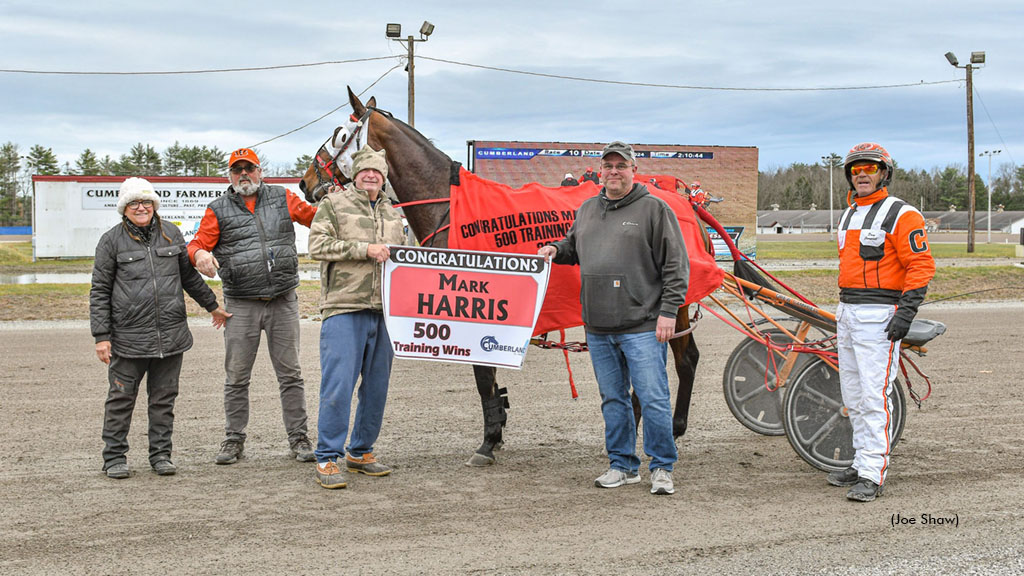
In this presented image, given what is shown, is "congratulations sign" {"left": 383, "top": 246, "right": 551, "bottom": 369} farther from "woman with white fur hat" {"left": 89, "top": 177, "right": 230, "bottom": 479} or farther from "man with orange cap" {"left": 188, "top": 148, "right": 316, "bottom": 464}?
"woman with white fur hat" {"left": 89, "top": 177, "right": 230, "bottom": 479}

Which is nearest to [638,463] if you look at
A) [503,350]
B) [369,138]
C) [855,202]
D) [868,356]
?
[503,350]

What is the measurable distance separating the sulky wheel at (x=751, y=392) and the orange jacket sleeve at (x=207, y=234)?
3720mm

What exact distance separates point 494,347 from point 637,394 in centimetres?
93

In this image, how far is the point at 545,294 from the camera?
17.9 ft

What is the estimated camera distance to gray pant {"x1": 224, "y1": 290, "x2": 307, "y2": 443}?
568cm

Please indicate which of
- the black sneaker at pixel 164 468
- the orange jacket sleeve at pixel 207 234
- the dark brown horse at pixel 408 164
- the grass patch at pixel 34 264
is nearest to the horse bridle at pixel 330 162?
the dark brown horse at pixel 408 164

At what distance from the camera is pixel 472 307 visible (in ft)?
17.4

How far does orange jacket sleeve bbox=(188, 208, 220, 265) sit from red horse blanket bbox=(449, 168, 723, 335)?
5.04 ft

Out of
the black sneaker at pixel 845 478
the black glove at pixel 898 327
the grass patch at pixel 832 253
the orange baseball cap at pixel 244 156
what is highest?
the orange baseball cap at pixel 244 156

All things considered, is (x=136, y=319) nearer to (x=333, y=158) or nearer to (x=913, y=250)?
(x=333, y=158)

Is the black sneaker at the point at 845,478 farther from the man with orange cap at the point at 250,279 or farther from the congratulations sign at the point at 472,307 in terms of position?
the man with orange cap at the point at 250,279

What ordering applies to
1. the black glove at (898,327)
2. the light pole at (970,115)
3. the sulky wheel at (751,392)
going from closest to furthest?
the black glove at (898,327) → the sulky wheel at (751,392) → the light pole at (970,115)

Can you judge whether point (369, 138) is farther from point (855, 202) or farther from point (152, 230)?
point (855, 202)

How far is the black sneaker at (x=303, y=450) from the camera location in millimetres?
5586
